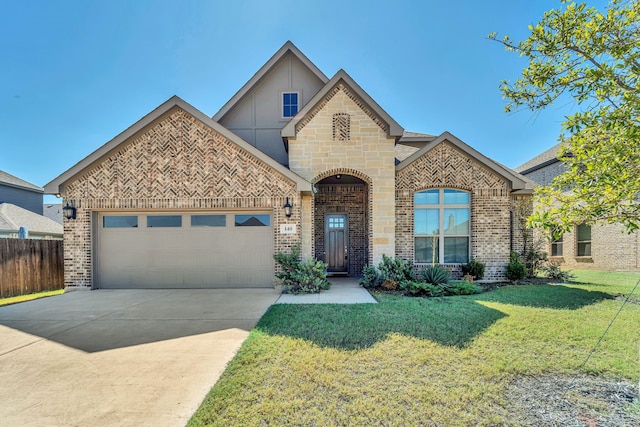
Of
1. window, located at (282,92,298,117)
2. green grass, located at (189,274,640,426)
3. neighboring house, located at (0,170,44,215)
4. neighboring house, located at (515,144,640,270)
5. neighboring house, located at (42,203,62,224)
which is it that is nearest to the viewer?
green grass, located at (189,274,640,426)

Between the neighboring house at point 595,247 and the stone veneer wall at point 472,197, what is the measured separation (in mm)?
6196

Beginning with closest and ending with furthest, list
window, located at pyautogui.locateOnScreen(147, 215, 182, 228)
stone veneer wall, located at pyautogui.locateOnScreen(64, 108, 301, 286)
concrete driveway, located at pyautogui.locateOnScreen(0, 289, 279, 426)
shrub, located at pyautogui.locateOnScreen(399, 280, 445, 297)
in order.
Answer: concrete driveway, located at pyautogui.locateOnScreen(0, 289, 279, 426) < shrub, located at pyautogui.locateOnScreen(399, 280, 445, 297) < stone veneer wall, located at pyautogui.locateOnScreen(64, 108, 301, 286) < window, located at pyautogui.locateOnScreen(147, 215, 182, 228)

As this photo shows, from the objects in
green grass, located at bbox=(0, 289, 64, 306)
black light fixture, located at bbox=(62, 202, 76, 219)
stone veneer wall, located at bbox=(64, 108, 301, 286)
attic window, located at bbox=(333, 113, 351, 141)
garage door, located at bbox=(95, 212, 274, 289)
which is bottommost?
green grass, located at bbox=(0, 289, 64, 306)

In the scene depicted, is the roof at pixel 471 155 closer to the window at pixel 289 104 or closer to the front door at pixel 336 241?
the front door at pixel 336 241

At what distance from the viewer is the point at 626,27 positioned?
335 cm

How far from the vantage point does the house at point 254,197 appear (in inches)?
348

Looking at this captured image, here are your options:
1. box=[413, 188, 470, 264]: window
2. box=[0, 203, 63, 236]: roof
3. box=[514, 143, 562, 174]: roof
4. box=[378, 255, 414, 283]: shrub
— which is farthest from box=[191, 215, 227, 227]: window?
box=[514, 143, 562, 174]: roof

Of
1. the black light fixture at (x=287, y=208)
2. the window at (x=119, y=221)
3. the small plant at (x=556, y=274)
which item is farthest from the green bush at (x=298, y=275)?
the small plant at (x=556, y=274)

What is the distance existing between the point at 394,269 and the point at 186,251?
6715mm

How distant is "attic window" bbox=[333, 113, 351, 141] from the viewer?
9711mm

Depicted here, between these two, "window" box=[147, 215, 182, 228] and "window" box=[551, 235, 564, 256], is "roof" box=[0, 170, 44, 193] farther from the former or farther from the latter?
"window" box=[551, 235, 564, 256]

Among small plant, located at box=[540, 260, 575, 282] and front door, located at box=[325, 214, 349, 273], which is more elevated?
front door, located at box=[325, 214, 349, 273]

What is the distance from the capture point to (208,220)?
920 centimetres

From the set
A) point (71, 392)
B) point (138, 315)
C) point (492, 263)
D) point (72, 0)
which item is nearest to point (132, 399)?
point (71, 392)
